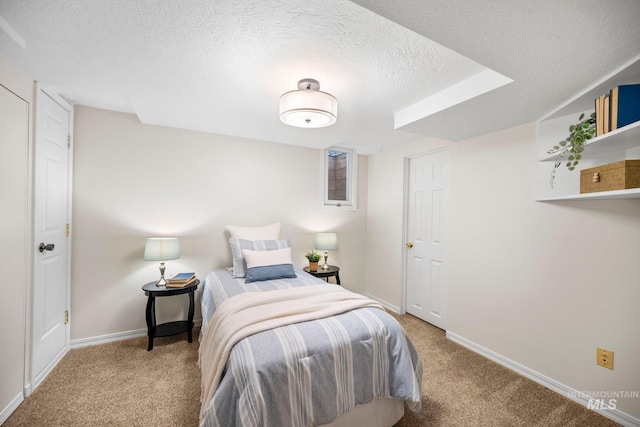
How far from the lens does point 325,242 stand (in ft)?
11.7

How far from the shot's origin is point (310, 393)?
4.58ft

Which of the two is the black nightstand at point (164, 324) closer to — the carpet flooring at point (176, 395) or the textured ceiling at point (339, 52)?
the carpet flooring at point (176, 395)

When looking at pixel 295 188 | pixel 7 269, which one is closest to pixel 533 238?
pixel 295 188

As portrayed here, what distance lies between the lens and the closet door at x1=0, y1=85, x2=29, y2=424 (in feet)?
5.43

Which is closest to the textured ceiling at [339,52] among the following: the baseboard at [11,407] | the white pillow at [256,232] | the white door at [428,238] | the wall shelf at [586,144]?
the wall shelf at [586,144]

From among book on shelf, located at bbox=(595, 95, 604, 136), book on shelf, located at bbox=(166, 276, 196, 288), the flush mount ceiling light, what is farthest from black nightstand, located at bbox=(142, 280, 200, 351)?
book on shelf, located at bbox=(595, 95, 604, 136)

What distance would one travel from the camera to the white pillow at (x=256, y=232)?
10.2 feet

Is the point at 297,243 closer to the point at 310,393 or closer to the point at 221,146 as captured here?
the point at 221,146

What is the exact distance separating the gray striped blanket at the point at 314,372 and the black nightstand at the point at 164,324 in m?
1.46

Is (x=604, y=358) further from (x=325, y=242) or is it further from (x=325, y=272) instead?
(x=325, y=242)

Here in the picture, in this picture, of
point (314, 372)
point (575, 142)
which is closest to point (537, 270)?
point (575, 142)

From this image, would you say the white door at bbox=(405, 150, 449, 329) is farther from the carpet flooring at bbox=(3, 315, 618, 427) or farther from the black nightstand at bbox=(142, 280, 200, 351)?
the black nightstand at bbox=(142, 280, 200, 351)

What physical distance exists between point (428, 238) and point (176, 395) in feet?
9.81

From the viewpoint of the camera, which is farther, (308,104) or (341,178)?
(341,178)
